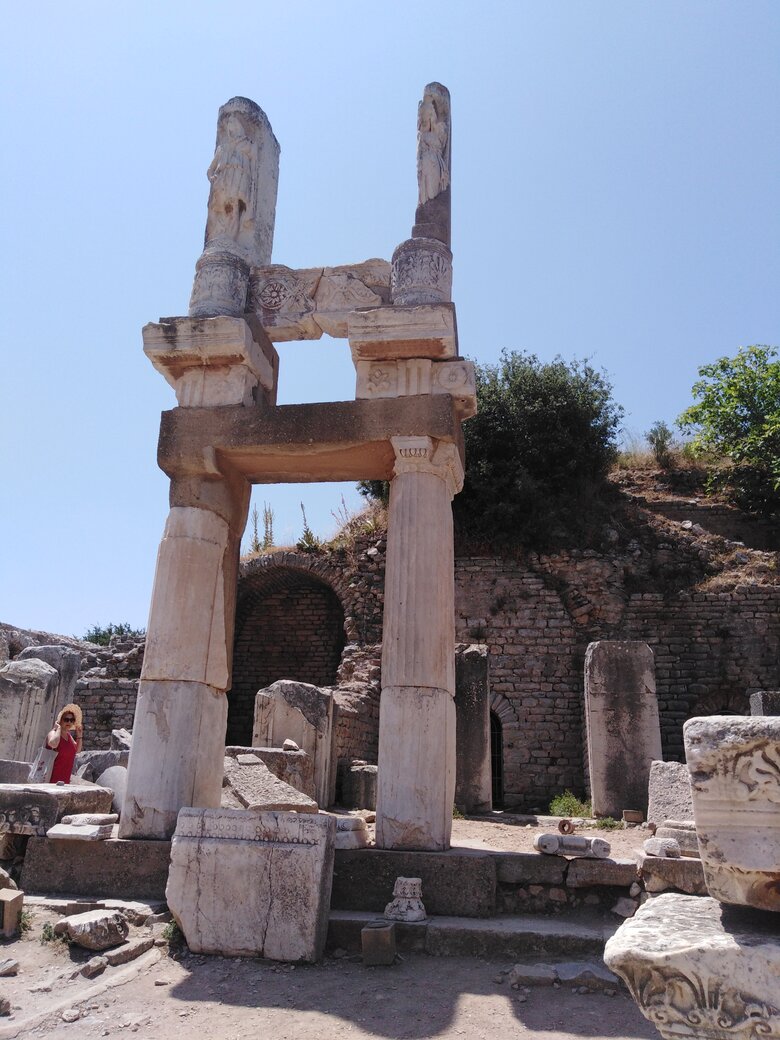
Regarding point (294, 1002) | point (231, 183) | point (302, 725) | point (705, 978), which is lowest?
point (294, 1002)

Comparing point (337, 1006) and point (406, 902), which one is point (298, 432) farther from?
point (337, 1006)

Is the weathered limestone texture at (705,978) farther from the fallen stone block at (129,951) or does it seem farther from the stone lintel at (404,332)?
the stone lintel at (404,332)

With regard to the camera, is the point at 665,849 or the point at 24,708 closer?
the point at 665,849

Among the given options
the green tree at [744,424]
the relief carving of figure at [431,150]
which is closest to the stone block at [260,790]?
the relief carving of figure at [431,150]

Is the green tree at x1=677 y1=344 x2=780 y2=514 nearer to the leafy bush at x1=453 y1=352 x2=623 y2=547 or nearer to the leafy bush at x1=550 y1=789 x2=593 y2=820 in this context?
the leafy bush at x1=453 y1=352 x2=623 y2=547

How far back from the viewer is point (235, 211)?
683cm

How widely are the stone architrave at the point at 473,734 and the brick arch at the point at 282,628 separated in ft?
18.1

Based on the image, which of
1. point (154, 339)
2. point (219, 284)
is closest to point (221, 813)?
point (154, 339)

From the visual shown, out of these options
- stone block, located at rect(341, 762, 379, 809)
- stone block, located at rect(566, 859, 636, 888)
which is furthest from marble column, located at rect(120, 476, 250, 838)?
stone block, located at rect(341, 762, 379, 809)

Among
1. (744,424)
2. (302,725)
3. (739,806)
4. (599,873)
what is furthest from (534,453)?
(739,806)

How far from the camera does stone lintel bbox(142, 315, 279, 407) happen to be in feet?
20.4

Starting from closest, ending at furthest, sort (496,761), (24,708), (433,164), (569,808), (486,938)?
1. (486,938)
2. (433,164)
3. (24,708)
4. (569,808)
5. (496,761)

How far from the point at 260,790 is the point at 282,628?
1112 cm

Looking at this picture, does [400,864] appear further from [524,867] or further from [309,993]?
[309,993]
